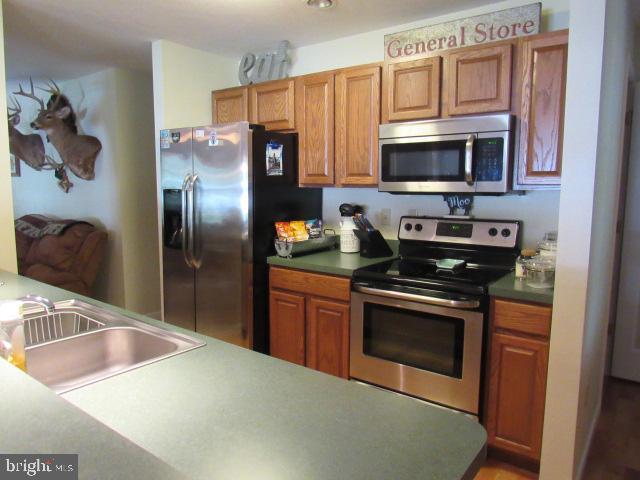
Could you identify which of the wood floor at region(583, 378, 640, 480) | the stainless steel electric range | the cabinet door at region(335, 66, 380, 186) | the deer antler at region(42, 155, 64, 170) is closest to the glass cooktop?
the stainless steel electric range

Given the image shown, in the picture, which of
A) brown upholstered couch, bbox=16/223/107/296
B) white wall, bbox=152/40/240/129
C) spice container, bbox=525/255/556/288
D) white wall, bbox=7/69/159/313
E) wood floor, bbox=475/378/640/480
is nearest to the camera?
spice container, bbox=525/255/556/288

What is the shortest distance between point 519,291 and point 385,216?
123cm

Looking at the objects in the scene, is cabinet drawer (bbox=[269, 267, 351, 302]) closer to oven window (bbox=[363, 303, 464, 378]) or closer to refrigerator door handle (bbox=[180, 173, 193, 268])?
oven window (bbox=[363, 303, 464, 378])

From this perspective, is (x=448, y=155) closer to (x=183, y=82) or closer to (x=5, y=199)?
(x=183, y=82)

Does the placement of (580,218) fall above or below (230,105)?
below

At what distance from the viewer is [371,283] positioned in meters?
2.39

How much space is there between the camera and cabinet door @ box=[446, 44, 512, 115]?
225 centimetres

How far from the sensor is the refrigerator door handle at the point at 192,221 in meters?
2.95

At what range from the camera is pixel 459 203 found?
8.96 feet

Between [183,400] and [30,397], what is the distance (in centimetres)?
29

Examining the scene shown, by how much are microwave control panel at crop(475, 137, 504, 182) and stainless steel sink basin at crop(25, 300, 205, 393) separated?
1654mm

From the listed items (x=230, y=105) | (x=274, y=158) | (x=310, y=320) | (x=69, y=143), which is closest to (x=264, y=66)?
(x=230, y=105)

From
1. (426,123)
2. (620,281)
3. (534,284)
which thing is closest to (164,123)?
(426,123)

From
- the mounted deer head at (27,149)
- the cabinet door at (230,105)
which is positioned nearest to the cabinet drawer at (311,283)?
the cabinet door at (230,105)
